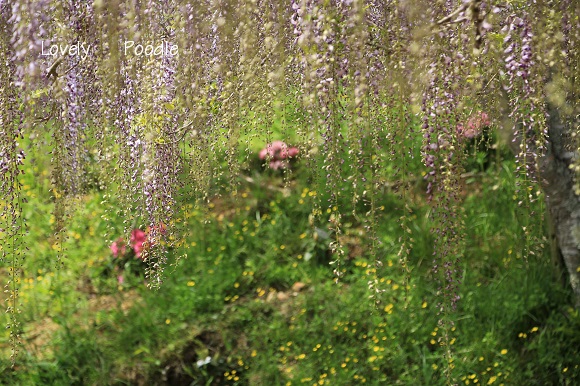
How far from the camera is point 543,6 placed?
2100 millimetres

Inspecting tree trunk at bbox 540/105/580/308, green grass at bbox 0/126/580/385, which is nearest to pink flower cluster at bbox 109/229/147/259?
green grass at bbox 0/126/580/385

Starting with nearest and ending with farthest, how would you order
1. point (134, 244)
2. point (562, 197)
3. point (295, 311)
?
point (562, 197)
point (295, 311)
point (134, 244)

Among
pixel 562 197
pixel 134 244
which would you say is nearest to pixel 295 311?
pixel 134 244

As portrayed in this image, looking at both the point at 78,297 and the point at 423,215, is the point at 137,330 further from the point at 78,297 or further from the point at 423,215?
the point at 423,215

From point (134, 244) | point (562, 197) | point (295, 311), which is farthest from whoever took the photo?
point (134, 244)

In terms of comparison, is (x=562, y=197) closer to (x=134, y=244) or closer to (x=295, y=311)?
(x=295, y=311)

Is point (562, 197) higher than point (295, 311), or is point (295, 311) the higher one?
point (562, 197)

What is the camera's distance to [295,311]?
4.91 metres

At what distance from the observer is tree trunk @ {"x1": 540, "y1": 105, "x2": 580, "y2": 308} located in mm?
3738

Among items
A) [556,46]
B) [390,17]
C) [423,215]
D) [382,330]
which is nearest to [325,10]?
[390,17]

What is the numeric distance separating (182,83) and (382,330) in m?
2.81

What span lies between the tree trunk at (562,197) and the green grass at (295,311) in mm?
146

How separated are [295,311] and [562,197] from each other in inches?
68.0

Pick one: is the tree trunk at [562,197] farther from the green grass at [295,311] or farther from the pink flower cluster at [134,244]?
the pink flower cluster at [134,244]
